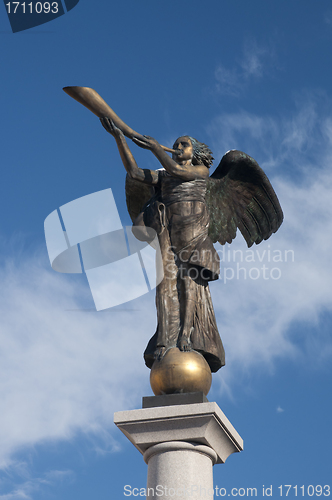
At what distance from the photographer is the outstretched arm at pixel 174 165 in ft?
36.0

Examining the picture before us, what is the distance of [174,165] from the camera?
11.1 metres

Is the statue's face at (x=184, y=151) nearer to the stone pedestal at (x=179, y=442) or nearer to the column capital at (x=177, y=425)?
the stone pedestal at (x=179, y=442)

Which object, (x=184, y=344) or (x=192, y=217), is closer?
(x=184, y=344)

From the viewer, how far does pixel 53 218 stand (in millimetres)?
11289

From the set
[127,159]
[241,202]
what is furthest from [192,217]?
[241,202]

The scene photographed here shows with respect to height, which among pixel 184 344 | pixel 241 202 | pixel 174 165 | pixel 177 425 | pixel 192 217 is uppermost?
pixel 241 202

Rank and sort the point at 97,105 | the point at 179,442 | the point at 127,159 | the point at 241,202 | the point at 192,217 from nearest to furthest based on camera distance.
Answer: the point at 179,442 < the point at 97,105 < the point at 192,217 < the point at 127,159 < the point at 241,202

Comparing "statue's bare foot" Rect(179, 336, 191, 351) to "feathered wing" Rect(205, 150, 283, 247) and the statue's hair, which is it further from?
the statue's hair

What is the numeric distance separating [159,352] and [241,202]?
12.8 ft

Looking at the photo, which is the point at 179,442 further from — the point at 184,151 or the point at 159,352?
the point at 184,151

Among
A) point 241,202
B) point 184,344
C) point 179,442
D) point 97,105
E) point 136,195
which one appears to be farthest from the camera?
point 241,202

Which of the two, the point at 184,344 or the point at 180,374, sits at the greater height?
the point at 184,344

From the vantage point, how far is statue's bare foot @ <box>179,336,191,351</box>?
32.7ft

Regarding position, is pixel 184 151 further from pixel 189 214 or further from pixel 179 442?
pixel 179 442
